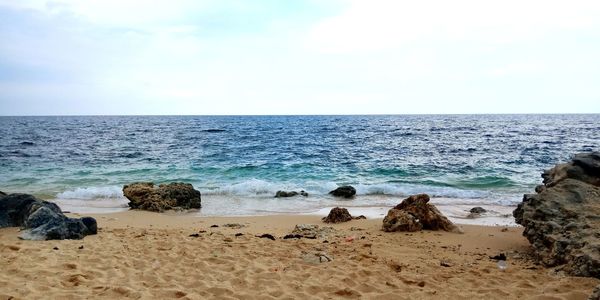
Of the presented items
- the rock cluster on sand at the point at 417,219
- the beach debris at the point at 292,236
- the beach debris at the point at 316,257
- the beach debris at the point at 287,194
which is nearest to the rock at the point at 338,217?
the rock cluster on sand at the point at 417,219

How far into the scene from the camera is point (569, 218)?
6.55 meters

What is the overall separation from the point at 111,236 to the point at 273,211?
5.51 m

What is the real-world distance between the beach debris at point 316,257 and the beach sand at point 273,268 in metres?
0.03

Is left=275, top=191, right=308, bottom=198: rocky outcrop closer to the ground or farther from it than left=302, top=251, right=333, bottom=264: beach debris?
closer to the ground

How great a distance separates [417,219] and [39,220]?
7776 mm

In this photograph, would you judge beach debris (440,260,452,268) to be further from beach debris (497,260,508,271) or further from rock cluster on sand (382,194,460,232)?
rock cluster on sand (382,194,460,232)

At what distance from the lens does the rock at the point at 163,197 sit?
1262 cm

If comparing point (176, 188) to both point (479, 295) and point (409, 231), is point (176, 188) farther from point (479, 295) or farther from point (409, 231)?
point (479, 295)

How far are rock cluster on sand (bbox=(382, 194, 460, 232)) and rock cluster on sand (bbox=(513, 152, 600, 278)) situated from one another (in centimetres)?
173

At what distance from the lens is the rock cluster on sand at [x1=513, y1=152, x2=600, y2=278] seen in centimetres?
561

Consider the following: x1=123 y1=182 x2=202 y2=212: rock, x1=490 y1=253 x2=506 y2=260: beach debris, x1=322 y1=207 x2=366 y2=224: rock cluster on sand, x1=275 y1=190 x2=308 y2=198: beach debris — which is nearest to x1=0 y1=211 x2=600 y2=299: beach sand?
x1=490 y1=253 x2=506 y2=260: beach debris

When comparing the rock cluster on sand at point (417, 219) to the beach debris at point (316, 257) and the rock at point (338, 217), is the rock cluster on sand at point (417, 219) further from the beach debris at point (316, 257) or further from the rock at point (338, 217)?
the beach debris at point (316, 257)

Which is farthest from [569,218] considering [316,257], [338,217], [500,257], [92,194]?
[92,194]

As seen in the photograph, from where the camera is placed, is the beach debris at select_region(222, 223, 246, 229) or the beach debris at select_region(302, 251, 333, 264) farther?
the beach debris at select_region(222, 223, 246, 229)
